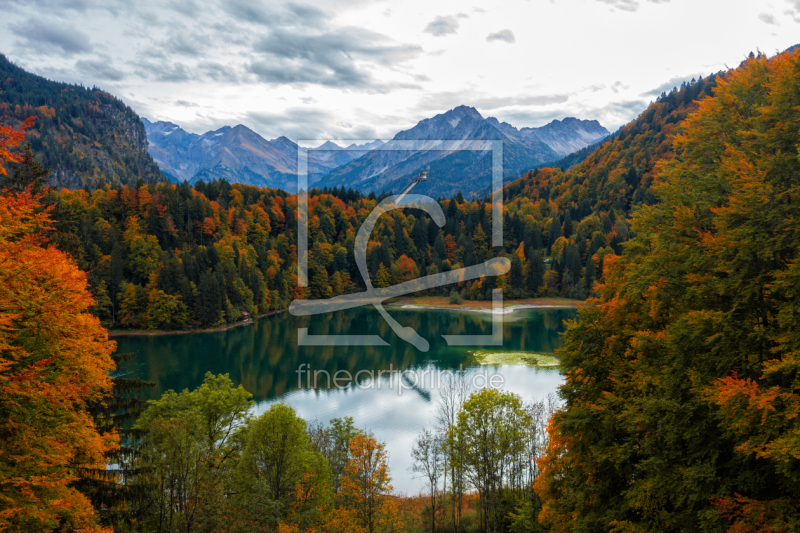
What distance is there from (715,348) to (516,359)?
4281 centimetres

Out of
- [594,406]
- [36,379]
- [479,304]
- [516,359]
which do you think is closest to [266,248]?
[479,304]

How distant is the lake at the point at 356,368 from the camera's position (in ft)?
119

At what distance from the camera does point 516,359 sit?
5059cm

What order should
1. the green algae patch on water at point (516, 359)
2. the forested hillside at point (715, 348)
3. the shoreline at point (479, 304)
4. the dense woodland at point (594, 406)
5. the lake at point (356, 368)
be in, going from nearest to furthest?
the forested hillside at point (715, 348) < the dense woodland at point (594, 406) < the lake at point (356, 368) < the green algae patch on water at point (516, 359) < the shoreline at point (479, 304)

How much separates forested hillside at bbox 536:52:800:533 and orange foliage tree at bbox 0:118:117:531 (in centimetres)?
1200

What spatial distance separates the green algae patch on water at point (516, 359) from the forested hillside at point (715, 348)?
3651 cm

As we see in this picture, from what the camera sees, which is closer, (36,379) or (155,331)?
(36,379)

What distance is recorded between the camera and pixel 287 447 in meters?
19.3

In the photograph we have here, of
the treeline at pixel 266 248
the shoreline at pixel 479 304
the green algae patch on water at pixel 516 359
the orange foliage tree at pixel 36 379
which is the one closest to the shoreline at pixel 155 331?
the treeline at pixel 266 248

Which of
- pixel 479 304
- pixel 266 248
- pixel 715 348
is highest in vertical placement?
pixel 266 248

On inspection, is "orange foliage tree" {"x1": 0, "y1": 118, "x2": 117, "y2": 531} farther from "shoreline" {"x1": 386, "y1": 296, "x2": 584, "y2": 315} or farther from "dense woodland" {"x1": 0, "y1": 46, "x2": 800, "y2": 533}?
"shoreline" {"x1": 386, "y1": 296, "x2": 584, "y2": 315}

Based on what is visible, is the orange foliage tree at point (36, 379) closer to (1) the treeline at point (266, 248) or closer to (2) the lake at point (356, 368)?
(2) the lake at point (356, 368)

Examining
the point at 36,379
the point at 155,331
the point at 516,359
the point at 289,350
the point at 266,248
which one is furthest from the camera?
the point at 266,248

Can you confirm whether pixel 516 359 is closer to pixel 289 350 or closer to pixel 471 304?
pixel 289 350
